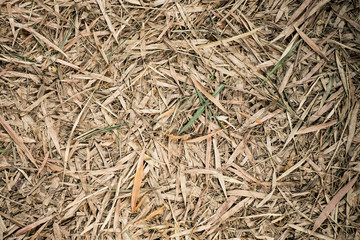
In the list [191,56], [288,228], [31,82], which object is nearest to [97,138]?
[31,82]

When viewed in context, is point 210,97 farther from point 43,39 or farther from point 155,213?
point 43,39

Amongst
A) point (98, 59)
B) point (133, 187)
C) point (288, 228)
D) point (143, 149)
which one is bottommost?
point (288, 228)

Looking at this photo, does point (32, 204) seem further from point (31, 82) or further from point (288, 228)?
point (288, 228)

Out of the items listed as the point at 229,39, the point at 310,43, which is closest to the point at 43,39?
the point at 229,39

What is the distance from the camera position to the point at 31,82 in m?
1.46

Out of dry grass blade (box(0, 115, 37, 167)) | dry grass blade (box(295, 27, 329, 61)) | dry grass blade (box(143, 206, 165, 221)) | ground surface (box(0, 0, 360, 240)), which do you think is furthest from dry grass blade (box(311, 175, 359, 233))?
dry grass blade (box(0, 115, 37, 167))

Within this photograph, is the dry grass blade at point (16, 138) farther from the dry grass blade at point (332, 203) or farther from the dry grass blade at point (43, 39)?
the dry grass blade at point (332, 203)

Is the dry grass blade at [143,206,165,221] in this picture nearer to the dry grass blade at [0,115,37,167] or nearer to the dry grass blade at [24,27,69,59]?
the dry grass blade at [0,115,37,167]

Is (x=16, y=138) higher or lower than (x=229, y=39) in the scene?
lower

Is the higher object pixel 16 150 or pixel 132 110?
pixel 132 110

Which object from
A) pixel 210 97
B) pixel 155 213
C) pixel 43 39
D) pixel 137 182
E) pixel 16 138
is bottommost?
pixel 155 213

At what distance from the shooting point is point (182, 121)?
1.41m

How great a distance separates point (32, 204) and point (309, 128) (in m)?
1.54

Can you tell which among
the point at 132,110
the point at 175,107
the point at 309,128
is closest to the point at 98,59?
the point at 132,110
